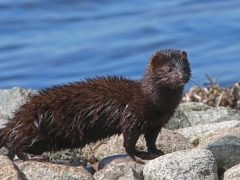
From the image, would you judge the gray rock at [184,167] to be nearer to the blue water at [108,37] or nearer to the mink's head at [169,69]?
the mink's head at [169,69]

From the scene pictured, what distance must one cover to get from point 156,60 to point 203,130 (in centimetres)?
112

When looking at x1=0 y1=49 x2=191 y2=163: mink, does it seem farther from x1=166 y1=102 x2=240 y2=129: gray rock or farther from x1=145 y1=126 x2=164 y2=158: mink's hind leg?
x1=166 y1=102 x2=240 y2=129: gray rock

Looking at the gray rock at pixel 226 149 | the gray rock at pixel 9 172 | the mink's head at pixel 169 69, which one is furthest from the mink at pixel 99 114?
the gray rock at pixel 9 172

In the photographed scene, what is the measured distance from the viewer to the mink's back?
7.71m

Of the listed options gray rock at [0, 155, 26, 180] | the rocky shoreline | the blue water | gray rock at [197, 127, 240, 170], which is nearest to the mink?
the rocky shoreline

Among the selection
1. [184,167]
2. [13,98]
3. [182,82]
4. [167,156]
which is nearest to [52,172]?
[167,156]

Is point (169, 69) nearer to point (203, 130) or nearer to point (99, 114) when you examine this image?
point (99, 114)

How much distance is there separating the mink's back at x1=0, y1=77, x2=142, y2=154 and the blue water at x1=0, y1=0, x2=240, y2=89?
22.5ft

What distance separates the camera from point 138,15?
790 inches

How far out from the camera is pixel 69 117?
7.76 m

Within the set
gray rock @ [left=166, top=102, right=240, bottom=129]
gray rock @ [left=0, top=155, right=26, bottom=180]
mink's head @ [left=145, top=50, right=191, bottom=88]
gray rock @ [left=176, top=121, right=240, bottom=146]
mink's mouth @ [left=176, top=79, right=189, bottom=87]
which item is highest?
mink's head @ [left=145, top=50, right=191, bottom=88]

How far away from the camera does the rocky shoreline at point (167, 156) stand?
675 cm

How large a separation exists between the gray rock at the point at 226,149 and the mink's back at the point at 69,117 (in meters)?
0.78

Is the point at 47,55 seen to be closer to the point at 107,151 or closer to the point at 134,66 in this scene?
the point at 134,66
